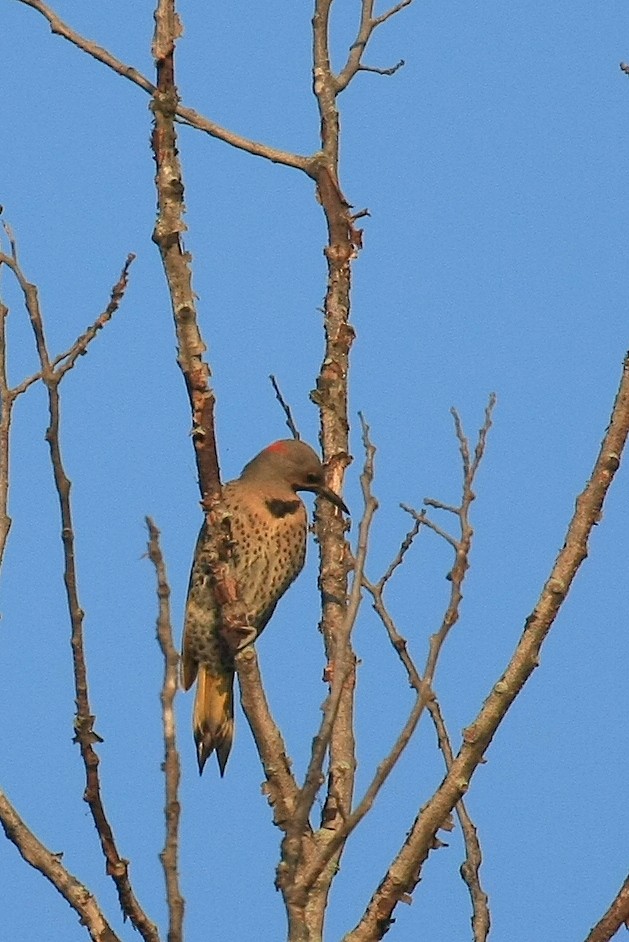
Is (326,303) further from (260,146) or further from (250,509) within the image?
(250,509)

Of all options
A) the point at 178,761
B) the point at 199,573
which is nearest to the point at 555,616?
the point at 178,761

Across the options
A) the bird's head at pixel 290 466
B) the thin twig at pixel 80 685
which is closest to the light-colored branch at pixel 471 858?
the thin twig at pixel 80 685

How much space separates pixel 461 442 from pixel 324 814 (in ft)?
3.83

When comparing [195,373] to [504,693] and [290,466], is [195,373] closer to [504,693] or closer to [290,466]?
[504,693]

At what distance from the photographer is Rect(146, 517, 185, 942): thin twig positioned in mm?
2875

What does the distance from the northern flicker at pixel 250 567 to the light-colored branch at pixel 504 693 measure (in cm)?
233

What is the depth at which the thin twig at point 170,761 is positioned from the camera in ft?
9.43

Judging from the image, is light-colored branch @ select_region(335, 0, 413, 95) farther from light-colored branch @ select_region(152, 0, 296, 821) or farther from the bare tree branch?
the bare tree branch

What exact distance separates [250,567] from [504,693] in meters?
2.59

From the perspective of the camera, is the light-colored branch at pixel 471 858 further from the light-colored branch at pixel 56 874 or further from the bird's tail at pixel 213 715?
the bird's tail at pixel 213 715

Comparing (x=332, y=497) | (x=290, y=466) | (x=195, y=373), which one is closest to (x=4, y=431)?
(x=195, y=373)

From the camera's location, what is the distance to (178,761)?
9.61ft

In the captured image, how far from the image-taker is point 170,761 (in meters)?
2.92

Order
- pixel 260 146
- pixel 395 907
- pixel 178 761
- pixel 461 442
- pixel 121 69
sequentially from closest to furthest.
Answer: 1. pixel 178 761
2. pixel 395 907
3. pixel 461 442
4. pixel 121 69
5. pixel 260 146
